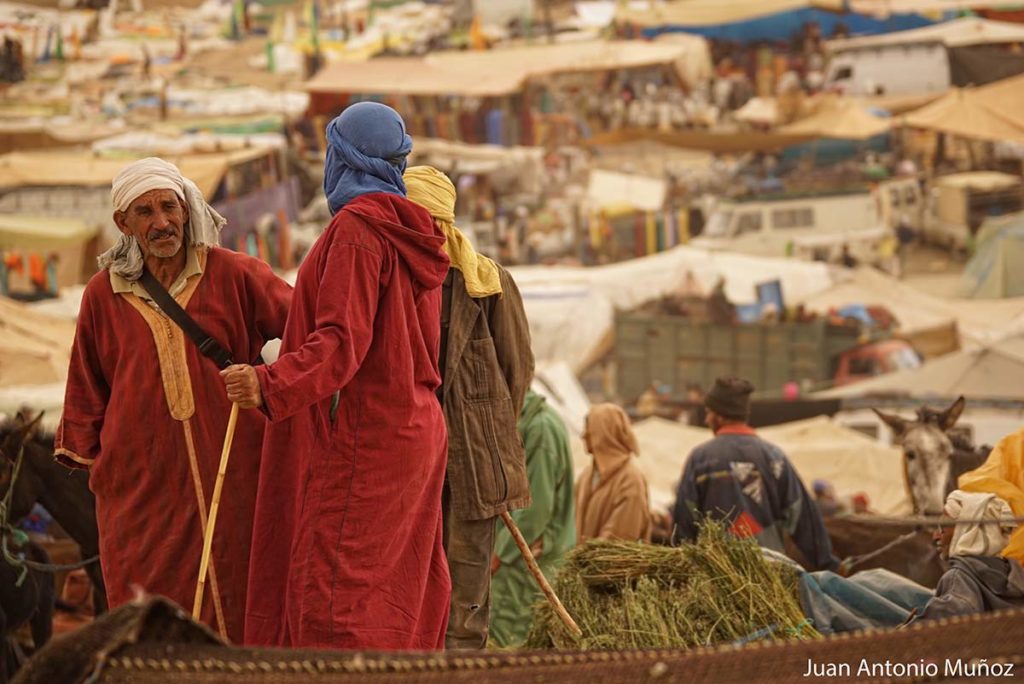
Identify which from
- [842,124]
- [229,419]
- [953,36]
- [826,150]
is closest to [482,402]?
[229,419]

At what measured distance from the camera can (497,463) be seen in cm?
473

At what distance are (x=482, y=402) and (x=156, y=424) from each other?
1026 mm

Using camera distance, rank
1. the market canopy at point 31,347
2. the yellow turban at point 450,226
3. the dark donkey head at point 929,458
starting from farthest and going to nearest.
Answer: the market canopy at point 31,347 → the dark donkey head at point 929,458 → the yellow turban at point 450,226

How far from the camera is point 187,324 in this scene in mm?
4414

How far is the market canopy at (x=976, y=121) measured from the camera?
86.1 ft

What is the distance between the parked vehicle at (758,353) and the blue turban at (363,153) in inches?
685

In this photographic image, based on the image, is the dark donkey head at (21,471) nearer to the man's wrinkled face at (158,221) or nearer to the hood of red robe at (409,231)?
the man's wrinkled face at (158,221)

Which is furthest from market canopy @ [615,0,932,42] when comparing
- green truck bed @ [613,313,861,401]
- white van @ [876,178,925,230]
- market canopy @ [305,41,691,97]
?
green truck bed @ [613,313,861,401]

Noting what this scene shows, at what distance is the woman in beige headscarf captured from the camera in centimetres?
741

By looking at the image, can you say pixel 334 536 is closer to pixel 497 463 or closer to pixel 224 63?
pixel 497 463

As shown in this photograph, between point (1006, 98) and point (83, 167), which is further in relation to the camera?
point (83, 167)

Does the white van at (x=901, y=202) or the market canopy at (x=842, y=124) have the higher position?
the market canopy at (x=842, y=124)

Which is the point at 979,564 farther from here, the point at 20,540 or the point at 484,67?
the point at 484,67

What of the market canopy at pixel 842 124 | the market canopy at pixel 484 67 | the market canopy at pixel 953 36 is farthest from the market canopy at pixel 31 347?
the market canopy at pixel 953 36
